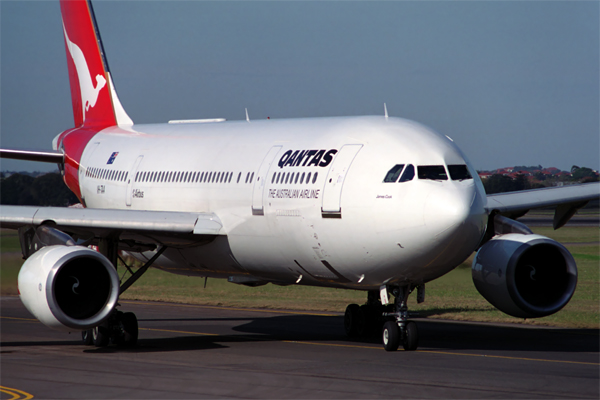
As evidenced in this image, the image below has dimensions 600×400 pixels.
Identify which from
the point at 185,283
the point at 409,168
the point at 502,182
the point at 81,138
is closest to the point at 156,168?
the point at 81,138

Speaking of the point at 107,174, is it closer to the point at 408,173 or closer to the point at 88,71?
the point at 88,71

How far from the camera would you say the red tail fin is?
26.9 m

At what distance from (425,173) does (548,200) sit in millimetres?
5344

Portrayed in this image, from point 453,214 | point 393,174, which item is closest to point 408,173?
point 393,174

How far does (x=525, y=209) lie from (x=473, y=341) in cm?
296

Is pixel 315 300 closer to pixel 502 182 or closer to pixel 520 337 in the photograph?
pixel 520 337

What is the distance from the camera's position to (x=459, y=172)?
15.7 metres

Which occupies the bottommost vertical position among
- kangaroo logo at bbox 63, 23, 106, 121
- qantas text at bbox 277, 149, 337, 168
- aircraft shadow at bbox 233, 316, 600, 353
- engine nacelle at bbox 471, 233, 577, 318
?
aircraft shadow at bbox 233, 316, 600, 353

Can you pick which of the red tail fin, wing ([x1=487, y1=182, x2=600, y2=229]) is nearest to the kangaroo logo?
the red tail fin

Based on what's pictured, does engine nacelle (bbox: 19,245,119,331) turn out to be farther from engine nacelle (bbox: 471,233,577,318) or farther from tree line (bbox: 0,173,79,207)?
tree line (bbox: 0,173,79,207)

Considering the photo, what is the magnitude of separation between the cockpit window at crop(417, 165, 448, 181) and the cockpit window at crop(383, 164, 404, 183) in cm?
33

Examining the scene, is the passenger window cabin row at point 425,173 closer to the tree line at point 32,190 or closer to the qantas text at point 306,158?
the qantas text at point 306,158

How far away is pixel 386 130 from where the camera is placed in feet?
54.4

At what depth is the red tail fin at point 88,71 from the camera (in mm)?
26891
